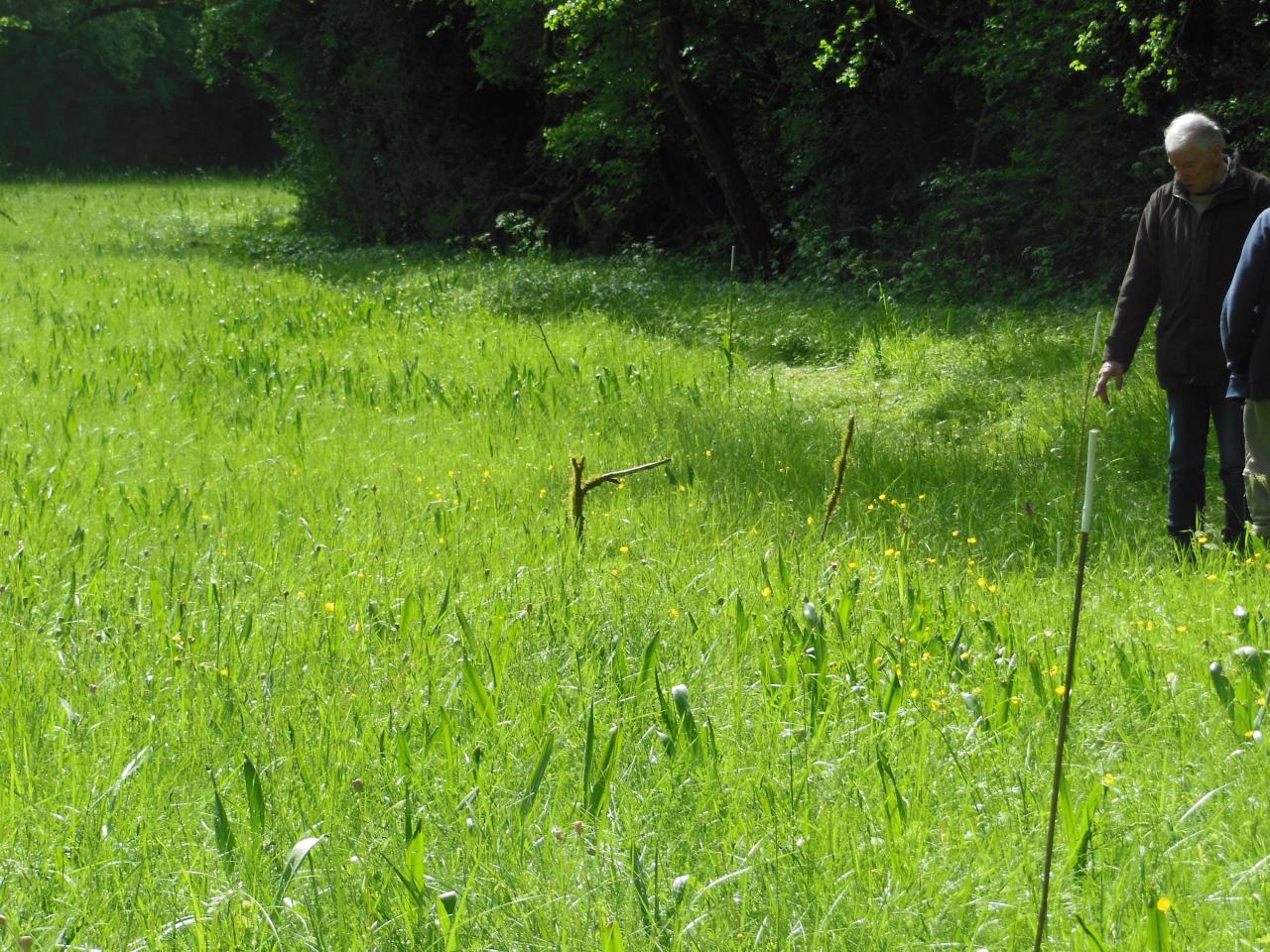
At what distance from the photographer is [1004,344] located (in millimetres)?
10367

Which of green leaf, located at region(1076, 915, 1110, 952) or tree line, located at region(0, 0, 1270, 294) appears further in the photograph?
tree line, located at region(0, 0, 1270, 294)

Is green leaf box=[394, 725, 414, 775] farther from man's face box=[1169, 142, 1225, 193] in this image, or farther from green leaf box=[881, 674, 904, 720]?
man's face box=[1169, 142, 1225, 193]

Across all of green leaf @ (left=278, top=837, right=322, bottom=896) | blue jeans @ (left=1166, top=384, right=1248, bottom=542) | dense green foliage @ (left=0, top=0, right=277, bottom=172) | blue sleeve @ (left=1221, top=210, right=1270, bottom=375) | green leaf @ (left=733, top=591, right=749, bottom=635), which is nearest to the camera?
green leaf @ (left=278, top=837, right=322, bottom=896)

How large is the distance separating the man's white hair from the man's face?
1cm

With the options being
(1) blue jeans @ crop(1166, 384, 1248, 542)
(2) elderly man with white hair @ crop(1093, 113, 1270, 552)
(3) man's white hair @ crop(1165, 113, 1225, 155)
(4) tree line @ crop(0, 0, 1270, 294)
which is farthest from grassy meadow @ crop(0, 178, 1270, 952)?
(4) tree line @ crop(0, 0, 1270, 294)

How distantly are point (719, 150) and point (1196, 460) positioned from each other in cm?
1194

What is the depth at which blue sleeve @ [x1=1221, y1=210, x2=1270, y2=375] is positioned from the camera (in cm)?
493

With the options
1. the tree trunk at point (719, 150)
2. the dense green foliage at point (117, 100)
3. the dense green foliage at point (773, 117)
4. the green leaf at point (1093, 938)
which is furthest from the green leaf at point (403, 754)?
the dense green foliage at point (117, 100)

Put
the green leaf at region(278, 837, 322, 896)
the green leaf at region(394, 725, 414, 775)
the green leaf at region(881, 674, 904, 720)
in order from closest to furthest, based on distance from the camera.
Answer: the green leaf at region(278, 837, 322, 896) < the green leaf at region(394, 725, 414, 775) < the green leaf at region(881, 674, 904, 720)

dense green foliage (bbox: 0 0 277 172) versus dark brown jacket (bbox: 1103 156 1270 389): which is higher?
dense green foliage (bbox: 0 0 277 172)

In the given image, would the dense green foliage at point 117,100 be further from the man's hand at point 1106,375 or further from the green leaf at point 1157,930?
the green leaf at point 1157,930

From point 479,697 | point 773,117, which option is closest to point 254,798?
point 479,697

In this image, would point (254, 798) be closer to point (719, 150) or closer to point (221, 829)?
point (221, 829)

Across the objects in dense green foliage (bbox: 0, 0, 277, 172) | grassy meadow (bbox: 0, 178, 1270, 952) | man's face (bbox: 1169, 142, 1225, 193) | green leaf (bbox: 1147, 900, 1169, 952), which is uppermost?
dense green foliage (bbox: 0, 0, 277, 172)
